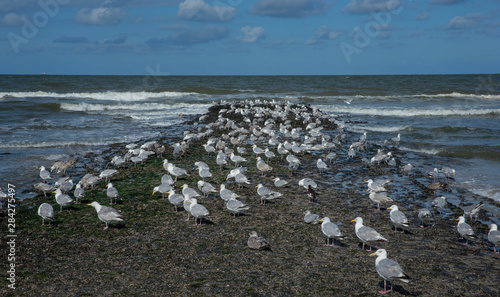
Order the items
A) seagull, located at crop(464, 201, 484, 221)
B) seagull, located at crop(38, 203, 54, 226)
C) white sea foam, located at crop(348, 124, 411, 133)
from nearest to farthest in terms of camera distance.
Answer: seagull, located at crop(38, 203, 54, 226)
seagull, located at crop(464, 201, 484, 221)
white sea foam, located at crop(348, 124, 411, 133)

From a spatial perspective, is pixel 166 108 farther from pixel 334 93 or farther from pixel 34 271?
pixel 34 271

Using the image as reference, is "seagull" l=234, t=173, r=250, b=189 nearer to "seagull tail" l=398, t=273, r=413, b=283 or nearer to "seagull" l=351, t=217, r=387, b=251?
"seagull" l=351, t=217, r=387, b=251

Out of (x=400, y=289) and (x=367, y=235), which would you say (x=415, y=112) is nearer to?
(x=367, y=235)

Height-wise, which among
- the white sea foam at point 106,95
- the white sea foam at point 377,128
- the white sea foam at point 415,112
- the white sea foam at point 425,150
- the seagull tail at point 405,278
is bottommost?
the white sea foam at point 425,150

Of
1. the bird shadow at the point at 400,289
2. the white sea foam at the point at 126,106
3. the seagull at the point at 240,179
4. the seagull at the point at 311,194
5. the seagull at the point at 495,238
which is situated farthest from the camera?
the white sea foam at the point at 126,106

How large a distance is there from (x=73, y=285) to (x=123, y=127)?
22.3 meters

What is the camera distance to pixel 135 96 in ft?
176

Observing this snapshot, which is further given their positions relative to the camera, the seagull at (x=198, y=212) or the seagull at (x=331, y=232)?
the seagull at (x=198, y=212)

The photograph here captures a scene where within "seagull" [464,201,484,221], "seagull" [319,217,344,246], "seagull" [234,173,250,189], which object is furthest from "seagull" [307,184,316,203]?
"seagull" [464,201,484,221]

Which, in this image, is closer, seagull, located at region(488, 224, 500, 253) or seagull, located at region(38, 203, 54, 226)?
seagull, located at region(488, 224, 500, 253)

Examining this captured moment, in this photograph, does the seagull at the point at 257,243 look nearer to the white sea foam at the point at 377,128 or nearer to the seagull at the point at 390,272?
the seagull at the point at 390,272

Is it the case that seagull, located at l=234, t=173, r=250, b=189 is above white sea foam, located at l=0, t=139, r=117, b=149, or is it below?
above

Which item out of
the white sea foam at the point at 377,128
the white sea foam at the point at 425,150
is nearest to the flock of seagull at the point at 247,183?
the white sea foam at the point at 425,150

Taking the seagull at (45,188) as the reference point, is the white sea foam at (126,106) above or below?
above
